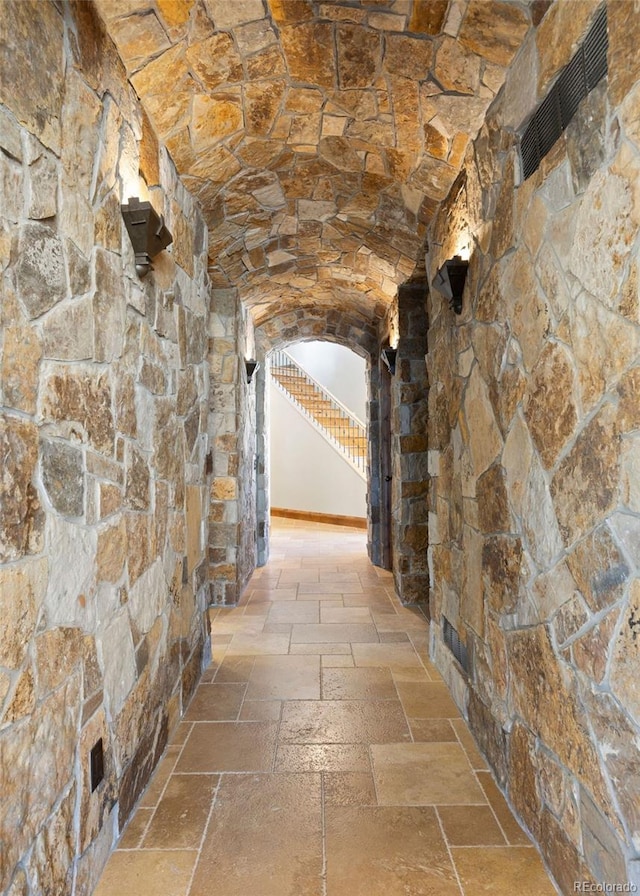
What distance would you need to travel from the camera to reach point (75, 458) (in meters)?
1.33

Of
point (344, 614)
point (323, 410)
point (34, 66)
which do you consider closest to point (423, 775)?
point (344, 614)

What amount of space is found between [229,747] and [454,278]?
2.09 metres

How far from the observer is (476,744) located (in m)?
→ 2.08

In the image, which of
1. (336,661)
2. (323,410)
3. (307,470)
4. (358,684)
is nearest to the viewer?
(358,684)

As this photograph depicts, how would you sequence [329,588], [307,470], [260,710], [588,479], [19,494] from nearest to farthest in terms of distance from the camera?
[19,494] < [588,479] < [260,710] < [329,588] < [307,470]

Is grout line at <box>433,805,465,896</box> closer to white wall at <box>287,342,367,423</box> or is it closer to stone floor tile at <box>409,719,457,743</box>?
stone floor tile at <box>409,719,457,743</box>

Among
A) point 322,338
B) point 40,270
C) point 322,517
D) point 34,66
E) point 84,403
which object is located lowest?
point 322,517

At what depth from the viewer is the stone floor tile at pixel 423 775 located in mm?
1765

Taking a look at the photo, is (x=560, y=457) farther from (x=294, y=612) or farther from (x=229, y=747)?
(x=294, y=612)

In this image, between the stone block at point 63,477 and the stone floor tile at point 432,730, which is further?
the stone floor tile at point 432,730

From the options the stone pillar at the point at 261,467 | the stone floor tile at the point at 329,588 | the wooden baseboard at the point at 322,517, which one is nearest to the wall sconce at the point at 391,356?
the stone pillar at the point at 261,467

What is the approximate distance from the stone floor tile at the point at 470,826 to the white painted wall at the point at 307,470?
248 inches

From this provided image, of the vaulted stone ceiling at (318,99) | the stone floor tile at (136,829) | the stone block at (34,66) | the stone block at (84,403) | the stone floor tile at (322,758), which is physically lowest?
the stone floor tile at (322,758)

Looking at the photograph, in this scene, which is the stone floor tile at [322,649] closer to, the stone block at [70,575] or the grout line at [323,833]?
the grout line at [323,833]
